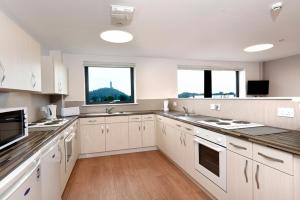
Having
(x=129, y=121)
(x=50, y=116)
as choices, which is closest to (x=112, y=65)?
(x=129, y=121)

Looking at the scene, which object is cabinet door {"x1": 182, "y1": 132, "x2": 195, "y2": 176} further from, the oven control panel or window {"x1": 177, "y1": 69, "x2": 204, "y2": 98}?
window {"x1": 177, "y1": 69, "x2": 204, "y2": 98}

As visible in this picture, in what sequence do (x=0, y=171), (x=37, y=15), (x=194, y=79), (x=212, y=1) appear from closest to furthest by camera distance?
(x=0, y=171) → (x=212, y=1) → (x=37, y=15) → (x=194, y=79)

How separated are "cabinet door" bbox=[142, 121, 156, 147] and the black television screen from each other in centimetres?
345

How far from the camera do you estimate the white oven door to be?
5.89 feet

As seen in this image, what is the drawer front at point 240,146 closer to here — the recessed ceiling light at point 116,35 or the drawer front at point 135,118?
the recessed ceiling light at point 116,35

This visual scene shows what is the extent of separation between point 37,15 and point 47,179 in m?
1.87

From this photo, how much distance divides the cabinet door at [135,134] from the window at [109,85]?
33.2 inches

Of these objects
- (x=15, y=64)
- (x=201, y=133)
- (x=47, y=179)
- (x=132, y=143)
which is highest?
(x=15, y=64)

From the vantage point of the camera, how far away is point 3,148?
4.30 ft

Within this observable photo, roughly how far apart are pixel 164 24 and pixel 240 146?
1817 mm

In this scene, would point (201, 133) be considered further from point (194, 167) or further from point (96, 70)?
point (96, 70)

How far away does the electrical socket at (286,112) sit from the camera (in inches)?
64.1

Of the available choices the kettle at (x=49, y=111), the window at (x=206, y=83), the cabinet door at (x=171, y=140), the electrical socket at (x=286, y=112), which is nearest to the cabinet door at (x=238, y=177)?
the electrical socket at (x=286, y=112)

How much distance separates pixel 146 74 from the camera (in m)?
4.45
